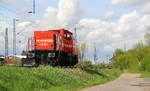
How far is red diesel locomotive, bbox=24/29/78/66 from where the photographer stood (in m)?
25.2

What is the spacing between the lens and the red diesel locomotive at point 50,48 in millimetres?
25184

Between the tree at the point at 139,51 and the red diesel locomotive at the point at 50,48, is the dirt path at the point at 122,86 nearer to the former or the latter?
the red diesel locomotive at the point at 50,48

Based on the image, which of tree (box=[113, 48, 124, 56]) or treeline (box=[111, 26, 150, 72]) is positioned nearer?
treeline (box=[111, 26, 150, 72])

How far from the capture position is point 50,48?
85.5 feet

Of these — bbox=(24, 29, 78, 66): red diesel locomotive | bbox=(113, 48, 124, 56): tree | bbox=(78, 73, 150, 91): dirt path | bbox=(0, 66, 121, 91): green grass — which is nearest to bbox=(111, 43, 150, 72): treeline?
bbox=(113, 48, 124, 56): tree

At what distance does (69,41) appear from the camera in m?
29.0

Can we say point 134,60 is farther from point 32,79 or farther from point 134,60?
point 32,79

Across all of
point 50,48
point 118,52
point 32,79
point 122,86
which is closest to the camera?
point 32,79

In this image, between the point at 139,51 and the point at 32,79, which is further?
the point at 139,51

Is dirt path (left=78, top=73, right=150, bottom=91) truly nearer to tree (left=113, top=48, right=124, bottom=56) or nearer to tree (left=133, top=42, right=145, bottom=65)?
tree (left=133, top=42, right=145, bottom=65)

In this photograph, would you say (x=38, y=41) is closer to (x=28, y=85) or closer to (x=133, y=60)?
(x=28, y=85)

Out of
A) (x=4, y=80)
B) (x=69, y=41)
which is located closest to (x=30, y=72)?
(x=4, y=80)

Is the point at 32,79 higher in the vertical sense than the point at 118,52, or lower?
lower

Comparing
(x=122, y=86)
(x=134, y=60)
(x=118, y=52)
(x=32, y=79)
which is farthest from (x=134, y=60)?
(x=32, y=79)
